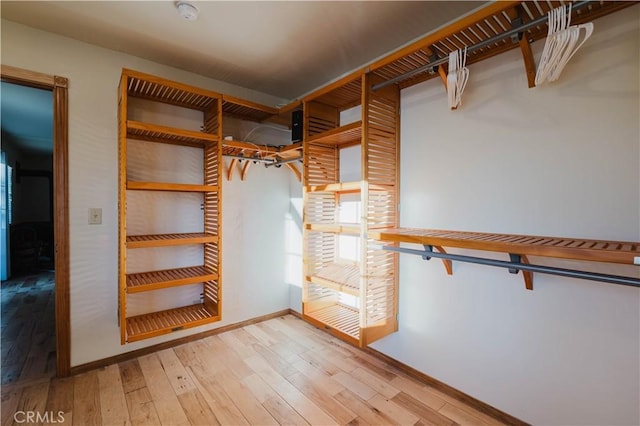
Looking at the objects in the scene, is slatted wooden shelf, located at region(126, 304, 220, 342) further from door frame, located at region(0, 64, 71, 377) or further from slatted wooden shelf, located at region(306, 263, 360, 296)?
slatted wooden shelf, located at region(306, 263, 360, 296)

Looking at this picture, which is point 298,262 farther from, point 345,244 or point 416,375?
point 416,375

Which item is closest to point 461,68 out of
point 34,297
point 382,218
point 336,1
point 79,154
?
point 336,1

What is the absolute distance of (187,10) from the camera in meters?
1.72

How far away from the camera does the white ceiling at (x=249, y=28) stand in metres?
1.74

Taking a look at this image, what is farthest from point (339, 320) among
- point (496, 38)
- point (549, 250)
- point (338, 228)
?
point (496, 38)

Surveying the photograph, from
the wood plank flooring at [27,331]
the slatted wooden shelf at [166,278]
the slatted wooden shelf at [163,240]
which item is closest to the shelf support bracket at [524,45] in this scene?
the slatted wooden shelf at [163,240]

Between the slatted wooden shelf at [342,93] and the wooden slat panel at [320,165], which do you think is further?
the wooden slat panel at [320,165]

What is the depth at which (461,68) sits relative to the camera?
64.4 inches

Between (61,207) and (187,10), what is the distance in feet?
5.15

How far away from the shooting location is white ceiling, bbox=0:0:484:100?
1.74 metres

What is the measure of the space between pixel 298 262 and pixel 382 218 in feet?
4.50

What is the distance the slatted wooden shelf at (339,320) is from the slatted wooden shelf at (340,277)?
26 cm

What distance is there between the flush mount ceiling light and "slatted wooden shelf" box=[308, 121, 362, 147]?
108cm

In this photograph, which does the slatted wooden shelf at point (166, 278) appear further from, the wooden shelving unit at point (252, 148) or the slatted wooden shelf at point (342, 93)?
the slatted wooden shelf at point (342, 93)
